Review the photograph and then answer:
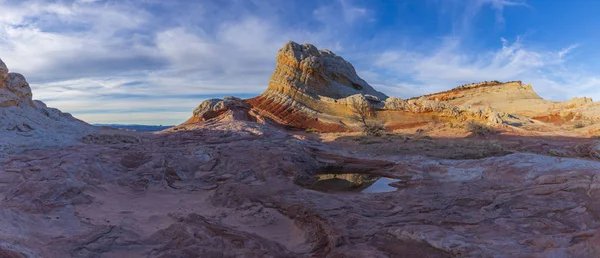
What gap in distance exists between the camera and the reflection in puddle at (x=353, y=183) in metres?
8.19

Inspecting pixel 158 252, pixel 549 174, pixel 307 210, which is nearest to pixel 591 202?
pixel 549 174

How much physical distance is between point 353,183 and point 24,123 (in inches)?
433

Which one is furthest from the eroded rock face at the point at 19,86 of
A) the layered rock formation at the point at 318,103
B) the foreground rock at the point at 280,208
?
the layered rock formation at the point at 318,103

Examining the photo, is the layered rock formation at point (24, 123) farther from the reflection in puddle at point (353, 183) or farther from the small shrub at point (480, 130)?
the small shrub at point (480, 130)

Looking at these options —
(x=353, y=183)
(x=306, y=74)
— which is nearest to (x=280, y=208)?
(x=353, y=183)

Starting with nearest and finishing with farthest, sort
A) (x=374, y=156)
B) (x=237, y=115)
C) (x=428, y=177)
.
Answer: (x=428, y=177) < (x=374, y=156) < (x=237, y=115)

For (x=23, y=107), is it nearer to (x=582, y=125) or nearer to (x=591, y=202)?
(x=591, y=202)

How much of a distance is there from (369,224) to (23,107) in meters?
14.1

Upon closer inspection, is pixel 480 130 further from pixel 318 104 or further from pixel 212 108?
pixel 212 108

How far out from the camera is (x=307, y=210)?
6.14 meters

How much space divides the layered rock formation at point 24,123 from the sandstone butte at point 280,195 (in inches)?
2.4

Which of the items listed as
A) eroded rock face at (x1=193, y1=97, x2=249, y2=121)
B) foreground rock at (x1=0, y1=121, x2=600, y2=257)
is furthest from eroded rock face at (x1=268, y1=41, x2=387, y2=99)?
foreground rock at (x1=0, y1=121, x2=600, y2=257)

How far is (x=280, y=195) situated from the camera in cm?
724

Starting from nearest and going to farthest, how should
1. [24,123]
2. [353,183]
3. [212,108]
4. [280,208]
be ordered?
[280,208], [353,183], [24,123], [212,108]
